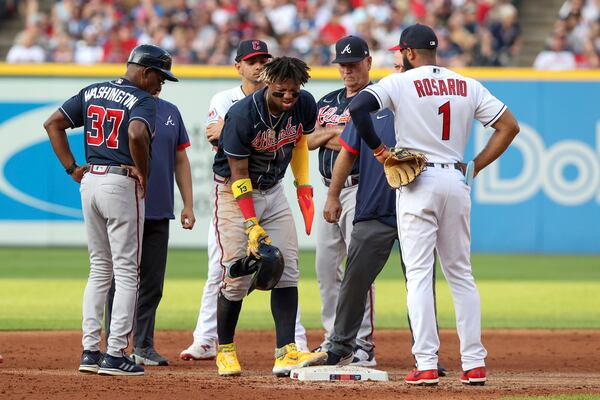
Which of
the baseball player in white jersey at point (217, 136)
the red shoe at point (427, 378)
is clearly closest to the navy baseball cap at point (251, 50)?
the baseball player in white jersey at point (217, 136)

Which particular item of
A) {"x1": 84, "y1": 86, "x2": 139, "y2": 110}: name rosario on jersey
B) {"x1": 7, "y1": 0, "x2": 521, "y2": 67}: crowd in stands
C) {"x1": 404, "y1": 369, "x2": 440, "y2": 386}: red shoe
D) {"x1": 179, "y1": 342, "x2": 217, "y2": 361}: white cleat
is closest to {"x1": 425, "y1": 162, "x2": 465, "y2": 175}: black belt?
Answer: {"x1": 404, "y1": 369, "x2": 440, "y2": 386}: red shoe

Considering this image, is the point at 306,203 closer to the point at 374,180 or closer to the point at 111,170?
the point at 374,180

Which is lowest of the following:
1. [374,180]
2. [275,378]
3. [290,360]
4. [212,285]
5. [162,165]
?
[275,378]

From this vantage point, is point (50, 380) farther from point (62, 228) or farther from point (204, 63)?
point (204, 63)

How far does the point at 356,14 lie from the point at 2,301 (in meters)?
9.76

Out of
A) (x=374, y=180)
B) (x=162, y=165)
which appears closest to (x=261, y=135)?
(x=374, y=180)

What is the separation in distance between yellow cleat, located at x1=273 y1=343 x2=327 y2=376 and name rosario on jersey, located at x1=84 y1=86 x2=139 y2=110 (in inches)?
70.9

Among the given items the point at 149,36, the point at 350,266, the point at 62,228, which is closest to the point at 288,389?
the point at 350,266

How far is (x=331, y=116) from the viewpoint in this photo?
786 centimetres

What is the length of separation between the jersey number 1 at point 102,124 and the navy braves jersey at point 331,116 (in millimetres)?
1632

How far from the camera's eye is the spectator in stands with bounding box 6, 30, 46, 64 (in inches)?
699

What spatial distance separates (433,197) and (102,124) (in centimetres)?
209

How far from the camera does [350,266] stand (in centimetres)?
718

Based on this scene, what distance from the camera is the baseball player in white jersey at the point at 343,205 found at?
25.3 feet
